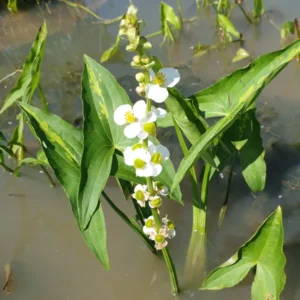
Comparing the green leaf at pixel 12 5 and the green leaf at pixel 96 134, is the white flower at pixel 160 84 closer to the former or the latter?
the green leaf at pixel 96 134

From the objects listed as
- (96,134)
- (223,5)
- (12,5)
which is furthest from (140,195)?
(12,5)

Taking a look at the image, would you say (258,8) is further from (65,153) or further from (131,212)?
(65,153)

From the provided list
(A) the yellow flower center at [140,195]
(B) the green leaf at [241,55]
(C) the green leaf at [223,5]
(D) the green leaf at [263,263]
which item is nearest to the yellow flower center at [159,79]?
(A) the yellow flower center at [140,195]

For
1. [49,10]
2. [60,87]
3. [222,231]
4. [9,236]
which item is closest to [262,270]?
[222,231]

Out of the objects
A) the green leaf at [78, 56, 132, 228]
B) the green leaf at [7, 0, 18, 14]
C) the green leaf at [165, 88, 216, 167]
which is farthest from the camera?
the green leaf at [7, 0, 18, 14]

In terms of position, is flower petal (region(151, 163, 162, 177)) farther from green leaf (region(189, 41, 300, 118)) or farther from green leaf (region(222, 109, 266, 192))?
green leaf (region(222, 109, 266, 192))

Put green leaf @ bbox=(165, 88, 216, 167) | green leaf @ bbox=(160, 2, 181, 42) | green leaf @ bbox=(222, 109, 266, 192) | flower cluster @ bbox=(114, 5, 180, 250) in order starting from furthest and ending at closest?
green leaf @ bbox=(160, 2, 181, 42)
green leaf @ bbox=(222, 109, 266, 192)
green leaf @ bbox=(165, 88, 216, 167)
flower cluster @ bbox=(114, 5, 180, 250)

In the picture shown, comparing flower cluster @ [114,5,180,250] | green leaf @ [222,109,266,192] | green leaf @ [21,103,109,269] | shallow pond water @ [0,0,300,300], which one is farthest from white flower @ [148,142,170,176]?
shallow pond water @ [0,0,300,300]
